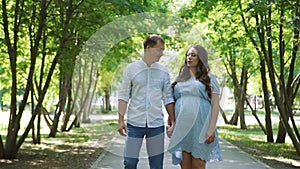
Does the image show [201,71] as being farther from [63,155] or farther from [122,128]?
[63,155]

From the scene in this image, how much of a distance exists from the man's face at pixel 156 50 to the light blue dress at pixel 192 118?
14.4 inches

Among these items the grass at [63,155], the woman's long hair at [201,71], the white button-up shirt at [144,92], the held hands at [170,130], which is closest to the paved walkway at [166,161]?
the grass at [63,155]

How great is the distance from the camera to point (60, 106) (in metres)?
17.2

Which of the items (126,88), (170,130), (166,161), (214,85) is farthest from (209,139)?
(166,161)

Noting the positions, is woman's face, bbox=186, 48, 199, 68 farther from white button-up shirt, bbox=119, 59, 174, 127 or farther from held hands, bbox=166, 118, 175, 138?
held hands, bbox=166, 118, 175, 138

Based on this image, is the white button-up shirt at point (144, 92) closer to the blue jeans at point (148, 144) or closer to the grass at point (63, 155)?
the blue jeans at point (148, 144)

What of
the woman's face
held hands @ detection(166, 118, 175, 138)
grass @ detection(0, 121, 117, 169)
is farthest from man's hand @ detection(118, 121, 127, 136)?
grass @ detection(0, 121, 117, 169)

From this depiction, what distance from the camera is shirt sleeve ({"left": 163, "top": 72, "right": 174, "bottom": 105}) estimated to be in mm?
4336

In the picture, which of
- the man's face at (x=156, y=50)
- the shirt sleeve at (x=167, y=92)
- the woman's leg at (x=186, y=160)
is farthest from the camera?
the woman's leg at (x=186, y=160)

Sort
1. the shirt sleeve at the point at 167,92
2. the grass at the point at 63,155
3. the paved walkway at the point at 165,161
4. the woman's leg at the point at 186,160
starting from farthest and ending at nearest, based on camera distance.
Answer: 1. the grass at the point at 63,155
2. the paved walkway at the point at 165,161
3. the woman's leg at the point at 186,160
4. the shirt sleeve at the point at 167,92

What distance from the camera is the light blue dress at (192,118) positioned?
14.3ft

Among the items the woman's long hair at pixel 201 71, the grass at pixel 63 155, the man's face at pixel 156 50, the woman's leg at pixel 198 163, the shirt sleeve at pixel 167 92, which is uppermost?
the man's face at pixel 156 50

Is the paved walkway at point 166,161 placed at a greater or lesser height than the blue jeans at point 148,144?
lesser

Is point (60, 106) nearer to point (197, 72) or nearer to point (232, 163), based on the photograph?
point (232, 163)
